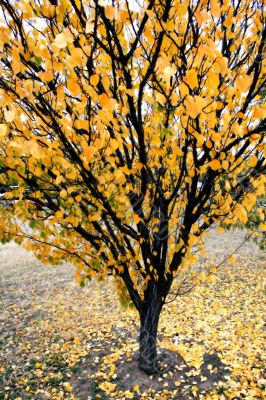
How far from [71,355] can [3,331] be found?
7.54ft

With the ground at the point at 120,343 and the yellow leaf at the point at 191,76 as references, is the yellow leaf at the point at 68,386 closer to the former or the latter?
the ground at the point at 120,343

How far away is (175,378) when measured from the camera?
198 inches

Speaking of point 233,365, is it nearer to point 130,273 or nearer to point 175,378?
Answer: point 175,378

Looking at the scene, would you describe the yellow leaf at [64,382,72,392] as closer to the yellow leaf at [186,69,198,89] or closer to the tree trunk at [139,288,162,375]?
the tree trunk at [139,288,162,375]

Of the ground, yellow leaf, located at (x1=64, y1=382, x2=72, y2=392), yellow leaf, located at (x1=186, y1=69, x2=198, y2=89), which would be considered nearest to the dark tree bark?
the ground

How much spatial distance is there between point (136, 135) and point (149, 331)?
3.11 m

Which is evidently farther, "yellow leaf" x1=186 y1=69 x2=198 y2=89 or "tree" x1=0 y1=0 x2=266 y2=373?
"tree" x1=0 y1=0 x2=266 y2=373

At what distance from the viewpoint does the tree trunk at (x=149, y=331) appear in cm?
472

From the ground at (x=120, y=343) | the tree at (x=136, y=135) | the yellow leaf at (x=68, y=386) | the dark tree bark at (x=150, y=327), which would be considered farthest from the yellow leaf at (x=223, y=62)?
the yellow leaf at (x=68, y=386)

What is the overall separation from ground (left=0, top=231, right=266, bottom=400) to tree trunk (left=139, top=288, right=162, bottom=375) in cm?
19

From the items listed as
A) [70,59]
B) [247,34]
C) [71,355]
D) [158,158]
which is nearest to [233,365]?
[71,355]

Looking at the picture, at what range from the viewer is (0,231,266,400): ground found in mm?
4938

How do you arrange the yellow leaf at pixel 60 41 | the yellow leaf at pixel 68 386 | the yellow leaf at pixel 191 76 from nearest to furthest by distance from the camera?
the yellow leaf at pixel 60 41, the yellow leaf at pixel 191 76, the yellow leaf at pixel 68 386

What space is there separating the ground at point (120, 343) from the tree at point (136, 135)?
670 mm
